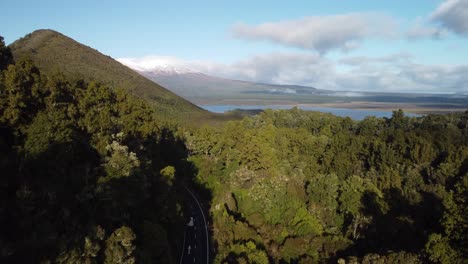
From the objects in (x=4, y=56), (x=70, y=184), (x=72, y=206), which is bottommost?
(x=72, y=206)

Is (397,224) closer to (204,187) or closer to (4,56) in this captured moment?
(204,187)

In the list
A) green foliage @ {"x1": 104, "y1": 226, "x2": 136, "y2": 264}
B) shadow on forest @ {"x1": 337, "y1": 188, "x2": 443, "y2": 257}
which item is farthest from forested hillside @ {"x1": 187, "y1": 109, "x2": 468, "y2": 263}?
green foliage @ {"x1": 104, "y1": 226, "x2": 136, "y2": 264}

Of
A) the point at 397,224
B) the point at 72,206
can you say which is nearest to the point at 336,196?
the point at 397,224

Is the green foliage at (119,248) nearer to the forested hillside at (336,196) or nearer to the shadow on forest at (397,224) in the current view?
the forested hillside at (336,196)

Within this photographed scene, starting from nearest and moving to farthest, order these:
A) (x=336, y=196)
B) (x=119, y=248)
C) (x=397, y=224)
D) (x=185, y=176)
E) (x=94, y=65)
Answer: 1. (x=119, y=248)
2. (x=397, y=224)
3. (x=336, y=196)
4. (x=185, y=176)
5. (x=94, y=65)

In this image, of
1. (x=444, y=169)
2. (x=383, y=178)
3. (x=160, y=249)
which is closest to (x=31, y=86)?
(x=160, y=249)

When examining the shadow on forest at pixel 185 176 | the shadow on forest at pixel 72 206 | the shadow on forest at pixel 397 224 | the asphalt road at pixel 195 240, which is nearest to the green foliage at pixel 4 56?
the shadow on forest at pixel 72 206
